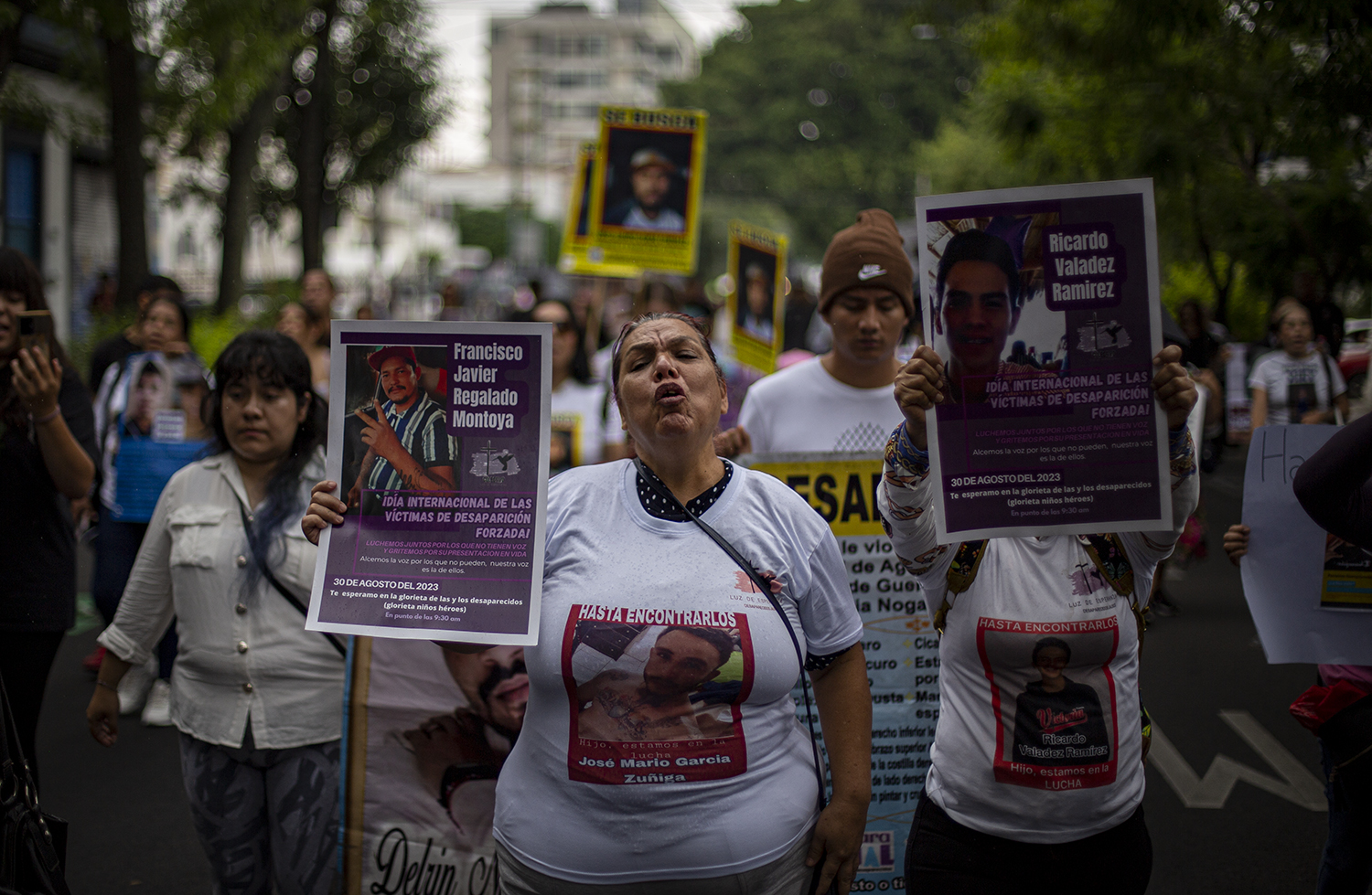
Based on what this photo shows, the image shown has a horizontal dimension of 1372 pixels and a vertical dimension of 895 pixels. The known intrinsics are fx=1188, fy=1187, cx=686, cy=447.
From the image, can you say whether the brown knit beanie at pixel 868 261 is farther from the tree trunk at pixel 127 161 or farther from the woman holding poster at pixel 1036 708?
the tree trunk at pixel 127 161

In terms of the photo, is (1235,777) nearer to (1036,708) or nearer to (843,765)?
(1036,708)

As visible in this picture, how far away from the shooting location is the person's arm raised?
244 centimetres

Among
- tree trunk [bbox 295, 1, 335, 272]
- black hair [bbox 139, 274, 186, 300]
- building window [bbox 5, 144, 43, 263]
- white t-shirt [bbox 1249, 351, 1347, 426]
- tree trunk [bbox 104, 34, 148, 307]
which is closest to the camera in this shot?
black hair [bbox 139, 274, 186, 300]

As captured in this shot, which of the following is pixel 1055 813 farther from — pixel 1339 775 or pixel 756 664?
pixel 1339 775

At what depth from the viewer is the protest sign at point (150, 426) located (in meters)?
5.34

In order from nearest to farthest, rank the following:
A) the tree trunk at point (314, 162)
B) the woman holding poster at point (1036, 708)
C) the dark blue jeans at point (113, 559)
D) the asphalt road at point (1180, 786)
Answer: the woman holding poster at point (1036, 708)
the asphalt road at point (1180, 786)
the dark blue jeans at point (113, 559)
the tree trunk at point (314, 162)

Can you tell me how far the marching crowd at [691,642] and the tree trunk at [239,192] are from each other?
481 inches

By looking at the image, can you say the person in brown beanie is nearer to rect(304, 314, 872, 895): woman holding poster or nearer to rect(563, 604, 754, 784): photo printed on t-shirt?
rect(304, 314, 872, 895): woman holding poster

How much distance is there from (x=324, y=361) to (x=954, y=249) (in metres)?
5.74

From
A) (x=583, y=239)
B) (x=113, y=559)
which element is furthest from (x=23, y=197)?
(x=113, y=559)

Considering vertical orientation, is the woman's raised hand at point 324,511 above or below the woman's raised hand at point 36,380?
below

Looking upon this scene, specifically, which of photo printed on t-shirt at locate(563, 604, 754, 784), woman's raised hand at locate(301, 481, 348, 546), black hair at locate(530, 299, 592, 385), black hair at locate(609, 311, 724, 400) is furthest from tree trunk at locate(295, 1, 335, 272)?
photo printed on t-shirt at locate(563, 604, 754, 784)

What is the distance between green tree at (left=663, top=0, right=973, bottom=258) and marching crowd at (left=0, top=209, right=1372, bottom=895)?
4865 cm

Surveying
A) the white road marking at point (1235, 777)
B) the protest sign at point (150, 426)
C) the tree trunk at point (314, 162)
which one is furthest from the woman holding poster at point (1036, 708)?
the tree trunk at point (314, 162)
